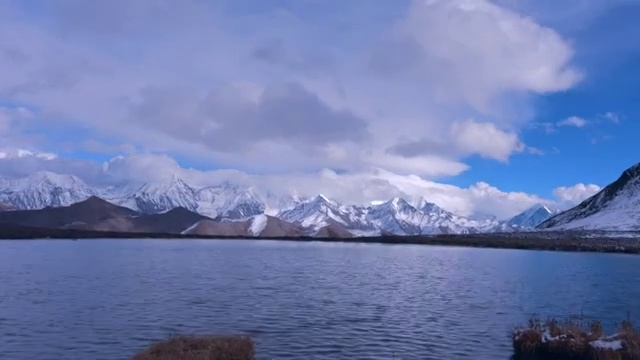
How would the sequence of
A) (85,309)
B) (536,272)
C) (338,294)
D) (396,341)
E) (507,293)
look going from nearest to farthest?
(396,341)
(85,309)
(338,294)
(507,293)
(536,272)

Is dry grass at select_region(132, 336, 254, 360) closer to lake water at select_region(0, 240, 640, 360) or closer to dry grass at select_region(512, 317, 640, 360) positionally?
lake water at select_region(0, 240, 640, 360)

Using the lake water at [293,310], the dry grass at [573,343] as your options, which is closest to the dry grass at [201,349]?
the lake water at [293,310]

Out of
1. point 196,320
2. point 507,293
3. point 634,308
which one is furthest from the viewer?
point 507,293

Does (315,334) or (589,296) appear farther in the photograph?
(589,296)

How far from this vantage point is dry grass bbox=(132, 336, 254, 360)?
32.2 meters

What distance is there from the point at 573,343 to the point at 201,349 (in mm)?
19884

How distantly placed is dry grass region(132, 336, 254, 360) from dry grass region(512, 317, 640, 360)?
51.8ft

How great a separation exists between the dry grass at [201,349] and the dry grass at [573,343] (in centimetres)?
1577

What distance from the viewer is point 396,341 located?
43312mm

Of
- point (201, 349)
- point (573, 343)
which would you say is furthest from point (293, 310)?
point (573, 343)

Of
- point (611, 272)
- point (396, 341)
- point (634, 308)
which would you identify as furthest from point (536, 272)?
point (396, 341)

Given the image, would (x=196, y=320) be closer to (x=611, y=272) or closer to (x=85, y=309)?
(x=85, y=309)

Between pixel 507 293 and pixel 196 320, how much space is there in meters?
39.0

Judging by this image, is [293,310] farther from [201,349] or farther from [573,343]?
[573,343]
